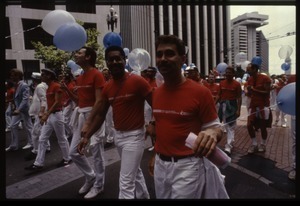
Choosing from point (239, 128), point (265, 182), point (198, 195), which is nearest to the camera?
point (198, 195)

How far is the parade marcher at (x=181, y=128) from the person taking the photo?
2287 millimetres

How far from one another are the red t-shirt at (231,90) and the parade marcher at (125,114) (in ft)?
12.0

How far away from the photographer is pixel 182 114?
7.57 ft

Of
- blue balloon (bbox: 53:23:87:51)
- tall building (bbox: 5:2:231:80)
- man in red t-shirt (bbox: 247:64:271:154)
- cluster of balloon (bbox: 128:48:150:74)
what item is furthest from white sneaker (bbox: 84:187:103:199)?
tall building (bbox: 5:2:231:80)

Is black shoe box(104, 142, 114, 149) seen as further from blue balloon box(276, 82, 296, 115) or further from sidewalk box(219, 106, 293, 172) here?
blue balloon box(276, 82, 296, 115)

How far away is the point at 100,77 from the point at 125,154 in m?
1.38

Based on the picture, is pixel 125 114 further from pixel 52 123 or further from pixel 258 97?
pixel 258 97

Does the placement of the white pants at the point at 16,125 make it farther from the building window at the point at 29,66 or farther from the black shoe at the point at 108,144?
the building window at the point at 29,66

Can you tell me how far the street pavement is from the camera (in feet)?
13.5

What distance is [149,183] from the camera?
464 cm

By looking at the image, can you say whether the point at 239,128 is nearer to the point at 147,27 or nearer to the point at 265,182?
the point at 265,182

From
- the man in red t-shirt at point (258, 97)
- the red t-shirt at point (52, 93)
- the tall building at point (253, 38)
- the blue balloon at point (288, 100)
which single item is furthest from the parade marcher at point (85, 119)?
the tall building at point (253, 38)

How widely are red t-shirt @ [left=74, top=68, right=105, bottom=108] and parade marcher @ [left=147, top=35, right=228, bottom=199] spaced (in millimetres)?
1770

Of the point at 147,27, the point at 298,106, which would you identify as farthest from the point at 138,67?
the point at 147,27
